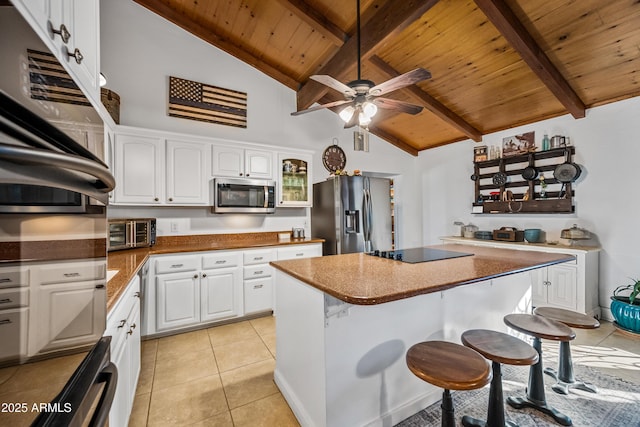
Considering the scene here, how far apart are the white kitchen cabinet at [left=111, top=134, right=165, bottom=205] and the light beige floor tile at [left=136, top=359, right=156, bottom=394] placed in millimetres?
1610

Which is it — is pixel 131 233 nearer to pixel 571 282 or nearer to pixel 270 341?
pixel 270 341

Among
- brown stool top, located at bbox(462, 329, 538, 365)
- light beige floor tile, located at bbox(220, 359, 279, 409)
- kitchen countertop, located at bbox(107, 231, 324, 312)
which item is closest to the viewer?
brown stool top, located at bbox(462, 329, 538, 365)

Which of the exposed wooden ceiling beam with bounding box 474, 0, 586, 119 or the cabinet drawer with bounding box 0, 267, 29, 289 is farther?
the exposed wooden ceiling beam with bounding box 474, 0, 586, 119

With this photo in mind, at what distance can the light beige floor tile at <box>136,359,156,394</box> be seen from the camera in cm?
198

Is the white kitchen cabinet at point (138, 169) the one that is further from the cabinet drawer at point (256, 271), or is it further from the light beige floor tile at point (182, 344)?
the light beige floor tile at point (182, 344)

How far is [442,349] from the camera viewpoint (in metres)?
1.38

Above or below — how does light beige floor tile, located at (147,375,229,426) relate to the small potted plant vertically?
below

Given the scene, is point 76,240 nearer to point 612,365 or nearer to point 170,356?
point 170,356

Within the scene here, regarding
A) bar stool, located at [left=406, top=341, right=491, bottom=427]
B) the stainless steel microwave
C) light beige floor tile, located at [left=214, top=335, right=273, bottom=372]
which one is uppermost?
the stainless steel microwave

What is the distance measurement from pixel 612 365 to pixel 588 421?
3.23ft

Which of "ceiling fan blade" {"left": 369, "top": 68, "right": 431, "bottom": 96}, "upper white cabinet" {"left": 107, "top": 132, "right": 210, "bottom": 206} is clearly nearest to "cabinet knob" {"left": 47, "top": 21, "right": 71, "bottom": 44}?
"ceiling fan blade" {"left": 369, "top": 68, "right": 431, "bottom": 96}

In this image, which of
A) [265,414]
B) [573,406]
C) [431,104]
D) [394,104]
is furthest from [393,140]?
[265,414]

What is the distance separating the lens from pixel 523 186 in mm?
4035

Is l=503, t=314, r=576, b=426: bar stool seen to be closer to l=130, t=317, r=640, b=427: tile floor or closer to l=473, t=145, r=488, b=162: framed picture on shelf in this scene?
l=130, t=317, r=640, b=427: tile floor
